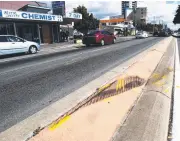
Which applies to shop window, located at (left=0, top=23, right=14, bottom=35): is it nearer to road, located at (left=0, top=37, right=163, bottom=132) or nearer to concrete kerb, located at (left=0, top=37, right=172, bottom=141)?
road, located at (left=0, top=37, right=163, bottom=132)

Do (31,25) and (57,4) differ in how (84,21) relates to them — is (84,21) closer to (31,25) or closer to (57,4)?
(57,4)

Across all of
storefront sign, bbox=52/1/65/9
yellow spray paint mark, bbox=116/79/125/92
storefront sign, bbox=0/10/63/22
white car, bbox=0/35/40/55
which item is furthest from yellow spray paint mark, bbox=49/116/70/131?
storefront sign, bbox=52/1/65/9

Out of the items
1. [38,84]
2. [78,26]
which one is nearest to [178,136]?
[38,84]

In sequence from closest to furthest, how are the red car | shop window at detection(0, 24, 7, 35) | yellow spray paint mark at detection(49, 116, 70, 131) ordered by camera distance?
1. yellow spray paint mark at detection(49, 116, 70, 131)
2. the red car
3. shop window at detection(0, 24, 7, 35)

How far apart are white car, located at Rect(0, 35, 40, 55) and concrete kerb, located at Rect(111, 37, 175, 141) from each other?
41.1ft

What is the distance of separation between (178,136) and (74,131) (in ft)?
5.45

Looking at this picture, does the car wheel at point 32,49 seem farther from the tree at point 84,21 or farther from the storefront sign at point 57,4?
the tree at point 84,21

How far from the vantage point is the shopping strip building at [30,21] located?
24156mm

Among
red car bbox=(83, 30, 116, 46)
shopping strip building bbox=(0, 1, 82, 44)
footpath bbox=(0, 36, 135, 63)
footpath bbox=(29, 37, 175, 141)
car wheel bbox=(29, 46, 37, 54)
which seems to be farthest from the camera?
red car bbox=(83, 30, 116, 46)

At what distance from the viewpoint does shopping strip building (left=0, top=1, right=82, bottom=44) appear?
2416 centimetres

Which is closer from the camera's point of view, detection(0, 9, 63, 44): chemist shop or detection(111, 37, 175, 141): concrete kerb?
detection(111, 37, 175, 141): concrete kerb

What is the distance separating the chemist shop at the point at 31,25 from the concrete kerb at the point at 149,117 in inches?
771

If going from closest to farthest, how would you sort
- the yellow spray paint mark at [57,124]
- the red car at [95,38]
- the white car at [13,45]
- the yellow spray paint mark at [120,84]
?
the yellow spray paint mark at [57,124] → the yellow spray paint mark at [120,84] → the white car at [13,45] → the red car at [95,38]

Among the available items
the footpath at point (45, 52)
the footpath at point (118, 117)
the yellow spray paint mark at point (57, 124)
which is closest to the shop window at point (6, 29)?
the footpath at point (45, 52)
